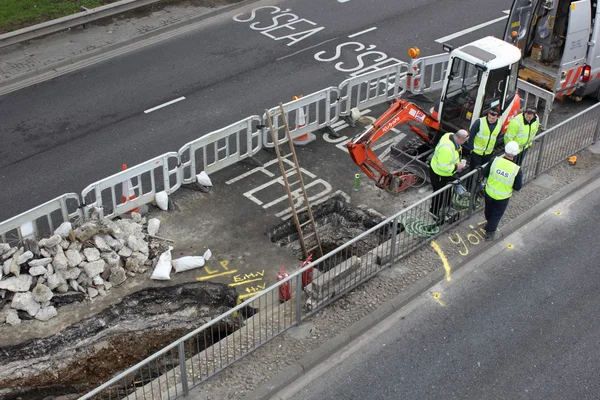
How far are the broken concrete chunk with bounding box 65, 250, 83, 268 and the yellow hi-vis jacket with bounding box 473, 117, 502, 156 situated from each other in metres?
6.41

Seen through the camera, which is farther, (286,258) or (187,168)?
(187,168)

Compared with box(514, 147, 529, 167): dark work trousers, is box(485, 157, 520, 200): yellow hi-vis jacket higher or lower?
higher

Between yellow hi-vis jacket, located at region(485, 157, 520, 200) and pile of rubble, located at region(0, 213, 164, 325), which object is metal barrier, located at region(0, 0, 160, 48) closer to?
pile of rubble, located at region(0, 213, 164, 325)

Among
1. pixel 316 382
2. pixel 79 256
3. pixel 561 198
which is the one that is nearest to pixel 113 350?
pixel 79 256

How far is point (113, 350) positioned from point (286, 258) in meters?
2.94

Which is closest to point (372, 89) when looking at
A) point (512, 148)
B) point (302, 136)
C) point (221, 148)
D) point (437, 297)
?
point (302, 136)

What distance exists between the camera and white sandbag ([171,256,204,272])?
1100 cm

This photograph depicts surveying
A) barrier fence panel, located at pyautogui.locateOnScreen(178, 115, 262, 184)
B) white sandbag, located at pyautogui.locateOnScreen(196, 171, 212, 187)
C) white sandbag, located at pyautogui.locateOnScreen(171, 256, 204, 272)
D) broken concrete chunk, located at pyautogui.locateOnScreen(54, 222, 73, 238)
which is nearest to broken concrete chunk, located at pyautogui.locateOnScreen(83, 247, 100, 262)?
broken concrete chunk, located at pyautogui.locateOnScreen(54, 222, 73, 238)

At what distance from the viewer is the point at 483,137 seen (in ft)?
39.1

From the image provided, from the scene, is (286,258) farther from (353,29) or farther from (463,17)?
(463,17)

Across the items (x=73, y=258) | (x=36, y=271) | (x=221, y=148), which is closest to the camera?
(x=36, y=271)

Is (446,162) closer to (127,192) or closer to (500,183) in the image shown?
(500,183)

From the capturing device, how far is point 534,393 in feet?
29.7

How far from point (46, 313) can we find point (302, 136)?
237 inches
